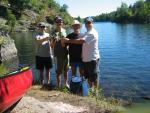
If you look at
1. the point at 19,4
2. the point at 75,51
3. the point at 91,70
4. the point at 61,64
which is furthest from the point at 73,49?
the point at 19,4

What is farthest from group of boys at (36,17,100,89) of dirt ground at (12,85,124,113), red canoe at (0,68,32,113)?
red canoe at (0,68,32,113)

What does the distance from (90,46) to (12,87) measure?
10.6ft

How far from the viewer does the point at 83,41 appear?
1080 cm

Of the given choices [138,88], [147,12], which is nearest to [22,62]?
[138,88]

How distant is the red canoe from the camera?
26.9 feet

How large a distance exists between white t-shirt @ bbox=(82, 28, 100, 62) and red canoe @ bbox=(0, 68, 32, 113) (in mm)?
2367

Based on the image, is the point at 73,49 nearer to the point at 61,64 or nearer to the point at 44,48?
the point at 61,64

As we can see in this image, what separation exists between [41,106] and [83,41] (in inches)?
96.5

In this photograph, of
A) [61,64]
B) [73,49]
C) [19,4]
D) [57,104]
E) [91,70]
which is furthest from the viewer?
[19,4]

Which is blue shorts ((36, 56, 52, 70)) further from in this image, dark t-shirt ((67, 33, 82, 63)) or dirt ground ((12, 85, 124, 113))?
dirt ground ((12, 85, 124, 113))

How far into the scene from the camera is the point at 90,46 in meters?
10.9

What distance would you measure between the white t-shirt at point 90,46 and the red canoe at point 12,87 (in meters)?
2.37

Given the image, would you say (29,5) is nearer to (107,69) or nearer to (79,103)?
(107,69)

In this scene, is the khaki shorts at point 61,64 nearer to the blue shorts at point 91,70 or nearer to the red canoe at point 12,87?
the blue shorts at point 91,70
